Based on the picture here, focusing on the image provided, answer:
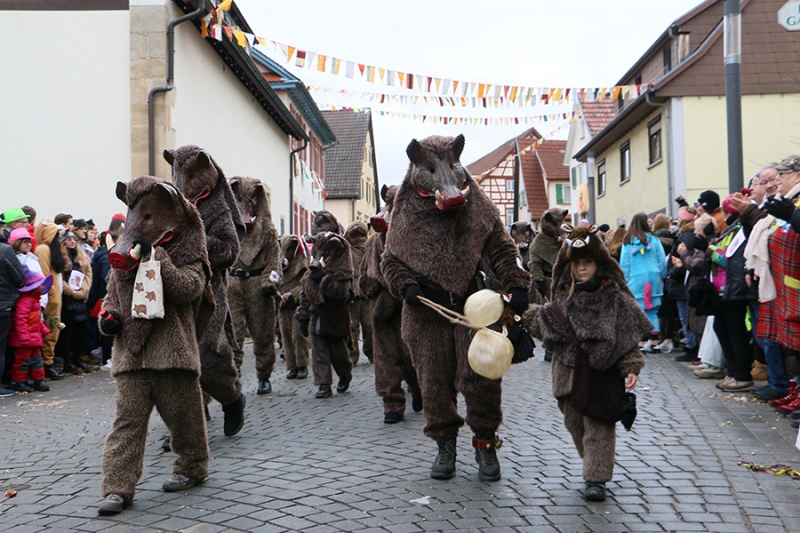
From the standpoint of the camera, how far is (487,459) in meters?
4.83

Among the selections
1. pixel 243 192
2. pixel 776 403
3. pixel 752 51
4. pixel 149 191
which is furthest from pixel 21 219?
pixel 752 51

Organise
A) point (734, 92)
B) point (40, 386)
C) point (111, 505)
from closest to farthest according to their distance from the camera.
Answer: point (111, 505) < point (40, 386) < point (734, 92)

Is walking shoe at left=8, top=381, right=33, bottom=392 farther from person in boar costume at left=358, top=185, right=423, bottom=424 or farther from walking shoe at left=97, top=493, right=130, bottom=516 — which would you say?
walking shoe at left=97, top=493, right=130, bottom=516

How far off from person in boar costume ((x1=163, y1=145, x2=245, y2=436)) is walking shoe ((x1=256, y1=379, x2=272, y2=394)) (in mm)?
2309

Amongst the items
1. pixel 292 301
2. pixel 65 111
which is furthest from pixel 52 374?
pixel 65 111

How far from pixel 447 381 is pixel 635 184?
25238 millimetres

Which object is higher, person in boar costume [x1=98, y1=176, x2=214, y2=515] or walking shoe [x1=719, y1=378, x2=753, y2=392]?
person in boar costume [x1=98, y1=176, x2=214, y2=515]

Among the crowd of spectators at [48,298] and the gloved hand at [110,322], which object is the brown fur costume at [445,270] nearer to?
the gloved hand at [110,322]

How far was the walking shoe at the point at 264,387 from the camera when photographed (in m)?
8.61

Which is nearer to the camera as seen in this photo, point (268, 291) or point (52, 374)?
point (268, 291)

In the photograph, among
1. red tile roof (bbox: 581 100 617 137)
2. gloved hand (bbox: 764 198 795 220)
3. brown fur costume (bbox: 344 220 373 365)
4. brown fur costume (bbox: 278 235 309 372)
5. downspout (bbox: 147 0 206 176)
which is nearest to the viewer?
gloved hand (bbox: 764 198 795 220)

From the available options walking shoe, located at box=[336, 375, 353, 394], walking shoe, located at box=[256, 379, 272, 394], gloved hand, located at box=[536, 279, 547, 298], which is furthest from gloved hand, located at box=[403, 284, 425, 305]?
gloved hand, located at box=[536, 279, 547, 298]

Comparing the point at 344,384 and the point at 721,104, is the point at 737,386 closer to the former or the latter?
the point at 344,384

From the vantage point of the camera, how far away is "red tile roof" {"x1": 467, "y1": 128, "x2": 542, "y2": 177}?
59.6 metres
